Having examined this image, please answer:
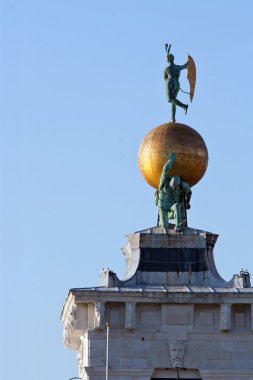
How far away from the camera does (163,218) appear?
60719mm

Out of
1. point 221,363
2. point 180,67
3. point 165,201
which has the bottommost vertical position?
point 221,363

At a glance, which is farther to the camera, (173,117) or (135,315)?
(173,117)

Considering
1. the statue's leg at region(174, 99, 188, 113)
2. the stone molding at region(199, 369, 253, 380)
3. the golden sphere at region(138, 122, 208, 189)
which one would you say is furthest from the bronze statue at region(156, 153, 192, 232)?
the stone molding at region(199, 369, 253, 380)

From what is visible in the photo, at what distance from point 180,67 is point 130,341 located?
1064 cm

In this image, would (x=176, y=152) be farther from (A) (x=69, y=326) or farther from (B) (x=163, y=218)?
(A) (x=69, y=326)

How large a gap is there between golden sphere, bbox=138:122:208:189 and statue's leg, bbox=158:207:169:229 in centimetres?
114

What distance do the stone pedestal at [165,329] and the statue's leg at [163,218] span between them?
8.73ft

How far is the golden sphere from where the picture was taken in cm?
6075

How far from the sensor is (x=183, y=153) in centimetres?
6072

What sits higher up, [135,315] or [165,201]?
[165,201]

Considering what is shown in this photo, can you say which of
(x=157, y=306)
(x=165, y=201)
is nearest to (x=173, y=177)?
(x=165, y=201)

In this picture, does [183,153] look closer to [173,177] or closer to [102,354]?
[173,177]

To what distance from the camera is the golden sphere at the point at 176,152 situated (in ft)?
199

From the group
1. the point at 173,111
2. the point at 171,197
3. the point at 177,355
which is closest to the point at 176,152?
the point at 171,197
